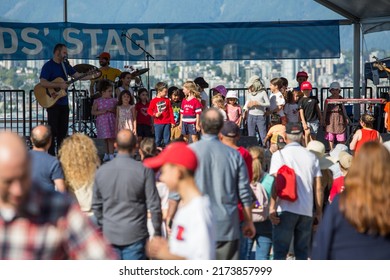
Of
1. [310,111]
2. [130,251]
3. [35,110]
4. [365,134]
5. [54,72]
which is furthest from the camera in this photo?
[35,110]

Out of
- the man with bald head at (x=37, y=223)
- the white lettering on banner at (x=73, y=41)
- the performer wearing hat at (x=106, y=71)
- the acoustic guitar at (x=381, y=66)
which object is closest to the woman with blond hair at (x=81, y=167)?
the man with bald head at (x=37, y=223)

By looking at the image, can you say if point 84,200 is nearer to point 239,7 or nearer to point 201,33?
→ point 201,33

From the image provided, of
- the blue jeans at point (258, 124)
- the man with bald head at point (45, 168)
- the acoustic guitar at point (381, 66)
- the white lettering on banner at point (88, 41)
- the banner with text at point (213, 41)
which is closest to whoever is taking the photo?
the man with bald head at point (45, 168)

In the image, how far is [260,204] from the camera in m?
7.25

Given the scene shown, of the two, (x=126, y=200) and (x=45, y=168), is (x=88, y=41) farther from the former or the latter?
(x=126, y=200)

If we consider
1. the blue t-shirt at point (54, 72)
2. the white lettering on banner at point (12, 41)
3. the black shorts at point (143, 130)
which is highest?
the white lettering on banner at point (12, 41)

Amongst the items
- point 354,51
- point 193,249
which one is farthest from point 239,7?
point 193,249

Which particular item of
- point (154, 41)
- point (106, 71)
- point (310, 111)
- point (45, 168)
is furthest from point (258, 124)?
point (45, 168)

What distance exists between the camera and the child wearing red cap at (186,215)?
13.9 feet

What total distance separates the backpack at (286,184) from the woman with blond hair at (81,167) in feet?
5.01

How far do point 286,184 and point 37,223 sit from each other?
419 centimetres

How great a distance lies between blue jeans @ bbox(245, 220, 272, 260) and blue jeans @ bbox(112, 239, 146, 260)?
52.8 inches

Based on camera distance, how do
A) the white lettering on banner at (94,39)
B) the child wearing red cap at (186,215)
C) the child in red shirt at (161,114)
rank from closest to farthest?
1. the child wearing red cap at (186,215)
2. the child in red shirt at (161,114)
3. the white lettering on banner at (94,39)

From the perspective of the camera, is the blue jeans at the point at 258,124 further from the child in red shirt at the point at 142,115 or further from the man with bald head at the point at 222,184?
the man with bald head at the point at 222,184
